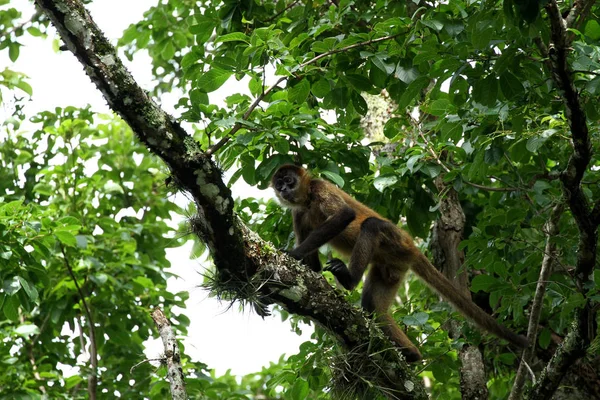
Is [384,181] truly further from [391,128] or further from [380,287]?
[380,287]

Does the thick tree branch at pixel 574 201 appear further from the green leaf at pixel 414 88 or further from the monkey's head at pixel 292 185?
the monkey's head at pixel 292 185

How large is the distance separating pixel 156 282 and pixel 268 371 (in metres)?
1.95

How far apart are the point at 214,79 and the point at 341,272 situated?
1853 mm

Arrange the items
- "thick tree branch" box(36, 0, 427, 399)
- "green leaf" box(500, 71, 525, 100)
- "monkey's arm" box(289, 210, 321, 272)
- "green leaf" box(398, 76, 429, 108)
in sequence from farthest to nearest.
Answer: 1. "monkey's arm" box(289, 210, 321, 272)
2. "green leaf" box(398, 76, 429, 108)
3. "green leaf" box(500, 71, 525, 100)
4. "thick tree branch" box(36, 0, 427, 399)

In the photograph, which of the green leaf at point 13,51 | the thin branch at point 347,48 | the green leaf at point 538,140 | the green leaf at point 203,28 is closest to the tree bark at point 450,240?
the thin branch at point 347,48

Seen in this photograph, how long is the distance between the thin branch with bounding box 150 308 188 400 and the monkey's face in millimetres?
1954

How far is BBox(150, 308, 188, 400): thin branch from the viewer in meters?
4.92

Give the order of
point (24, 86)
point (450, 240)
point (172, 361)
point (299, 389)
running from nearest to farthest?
point (172, 361), point (299, 389), point (450, 240), point (24, 86)

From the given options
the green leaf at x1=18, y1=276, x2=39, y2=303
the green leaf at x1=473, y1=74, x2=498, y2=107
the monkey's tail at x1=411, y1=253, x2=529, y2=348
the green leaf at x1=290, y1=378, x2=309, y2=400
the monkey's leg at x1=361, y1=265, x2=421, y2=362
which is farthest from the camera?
the monkey's leg at x1=361, y1=265, x2=421, y2=362

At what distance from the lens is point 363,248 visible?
625 cm

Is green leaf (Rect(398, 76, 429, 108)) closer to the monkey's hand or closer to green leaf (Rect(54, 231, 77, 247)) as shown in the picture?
the monkey's hand

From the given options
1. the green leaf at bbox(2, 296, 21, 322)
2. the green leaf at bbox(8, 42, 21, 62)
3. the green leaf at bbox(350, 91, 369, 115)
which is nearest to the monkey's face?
the green leaf at bbox(350, 91, 369, 115)

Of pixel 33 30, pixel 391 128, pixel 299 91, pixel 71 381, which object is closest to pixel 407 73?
pixel 299 91

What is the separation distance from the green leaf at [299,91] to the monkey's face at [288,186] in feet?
4.37
